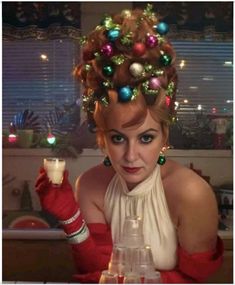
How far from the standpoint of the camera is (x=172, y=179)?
132 cm

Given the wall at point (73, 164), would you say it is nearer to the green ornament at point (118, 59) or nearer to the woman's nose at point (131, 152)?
the woman's nose at point (131, 152)

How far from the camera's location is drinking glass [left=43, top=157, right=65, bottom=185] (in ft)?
4.28

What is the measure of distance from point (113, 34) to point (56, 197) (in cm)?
43

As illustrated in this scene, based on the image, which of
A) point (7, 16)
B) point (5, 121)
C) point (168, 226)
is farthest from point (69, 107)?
point (168, 226)

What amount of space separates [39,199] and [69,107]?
24 cm

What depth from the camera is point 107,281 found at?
1295 mm

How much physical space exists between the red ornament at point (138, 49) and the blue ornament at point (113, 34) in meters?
0.05

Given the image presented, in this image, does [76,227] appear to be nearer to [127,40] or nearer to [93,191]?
[93,191]

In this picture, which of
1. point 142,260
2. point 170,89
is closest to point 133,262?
point 142,260

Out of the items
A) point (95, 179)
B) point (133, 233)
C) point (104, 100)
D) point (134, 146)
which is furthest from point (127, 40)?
point (133, 233)

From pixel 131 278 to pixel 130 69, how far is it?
51 cm

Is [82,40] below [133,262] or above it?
above

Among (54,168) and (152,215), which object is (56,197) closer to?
(54,168)

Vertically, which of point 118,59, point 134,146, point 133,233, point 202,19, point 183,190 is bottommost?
point 133,233
